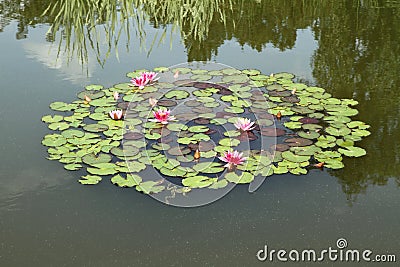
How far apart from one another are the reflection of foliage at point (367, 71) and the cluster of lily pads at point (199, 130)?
0.08 m

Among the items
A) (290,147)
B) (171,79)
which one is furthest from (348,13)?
(290,147)

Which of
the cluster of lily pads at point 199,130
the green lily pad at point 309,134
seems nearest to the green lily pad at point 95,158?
the cluster of lily pads at point 199,130

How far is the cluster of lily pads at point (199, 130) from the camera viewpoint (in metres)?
1.96

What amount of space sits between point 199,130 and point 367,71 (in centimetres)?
111

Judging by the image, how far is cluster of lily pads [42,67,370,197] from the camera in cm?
196

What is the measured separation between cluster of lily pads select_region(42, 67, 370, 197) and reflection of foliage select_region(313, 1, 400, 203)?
8 cm

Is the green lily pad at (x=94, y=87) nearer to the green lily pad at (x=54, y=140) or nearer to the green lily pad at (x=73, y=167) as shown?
the green lily pad at (x=54, y=140)

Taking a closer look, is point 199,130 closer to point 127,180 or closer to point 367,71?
point 127,180

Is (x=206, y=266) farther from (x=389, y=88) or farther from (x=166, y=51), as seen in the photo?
(x=166, y=51)

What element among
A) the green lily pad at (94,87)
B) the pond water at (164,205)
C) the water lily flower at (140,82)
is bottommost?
the pond water at (164,205)

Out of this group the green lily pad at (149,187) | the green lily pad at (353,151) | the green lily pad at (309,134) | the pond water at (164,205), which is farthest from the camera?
the green lily pad at (309,134)

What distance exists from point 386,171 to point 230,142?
1.84 feet

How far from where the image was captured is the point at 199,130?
220 centimetres

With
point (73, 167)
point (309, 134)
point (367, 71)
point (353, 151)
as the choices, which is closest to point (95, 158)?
point (73, 167)
